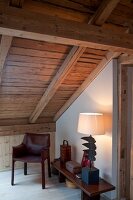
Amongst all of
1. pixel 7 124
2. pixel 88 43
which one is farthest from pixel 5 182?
pixel 88 43

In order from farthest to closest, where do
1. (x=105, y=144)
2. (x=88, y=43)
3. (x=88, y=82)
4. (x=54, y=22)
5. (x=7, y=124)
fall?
1. (x=7, y=124)
2. (x=88, y=82)
3. (x=105, y=144)
4. (x=88, y=43)
5. (x=54, y=22)

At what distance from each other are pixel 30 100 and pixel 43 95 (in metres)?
0.26

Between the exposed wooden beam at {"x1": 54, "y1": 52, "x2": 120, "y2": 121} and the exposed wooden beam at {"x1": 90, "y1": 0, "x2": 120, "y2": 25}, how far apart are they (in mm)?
613

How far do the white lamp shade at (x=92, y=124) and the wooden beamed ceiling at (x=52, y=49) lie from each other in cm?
65

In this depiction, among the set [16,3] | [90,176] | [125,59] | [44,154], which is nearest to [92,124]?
[90,176]

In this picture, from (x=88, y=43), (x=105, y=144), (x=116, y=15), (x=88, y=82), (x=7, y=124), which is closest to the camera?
(x=88, y=43)

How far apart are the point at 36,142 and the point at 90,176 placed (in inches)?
51.5

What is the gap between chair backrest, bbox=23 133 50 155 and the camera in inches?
142

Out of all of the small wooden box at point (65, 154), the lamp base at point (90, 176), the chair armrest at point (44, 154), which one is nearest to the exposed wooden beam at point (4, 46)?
the chair armrest at point (44, 154)

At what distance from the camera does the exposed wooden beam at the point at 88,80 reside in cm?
276

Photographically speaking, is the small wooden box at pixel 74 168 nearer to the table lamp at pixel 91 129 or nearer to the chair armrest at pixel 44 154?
the table lamp at pixel 91 129

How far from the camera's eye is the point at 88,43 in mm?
2025

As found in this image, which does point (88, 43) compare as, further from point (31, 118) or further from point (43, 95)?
point (31, 118)

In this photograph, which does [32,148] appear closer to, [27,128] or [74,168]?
[27,128]
